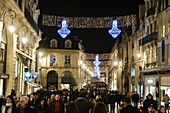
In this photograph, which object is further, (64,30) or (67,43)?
(67,43)

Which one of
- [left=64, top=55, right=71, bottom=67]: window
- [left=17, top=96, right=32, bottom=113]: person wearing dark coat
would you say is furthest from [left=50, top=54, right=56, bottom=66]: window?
[left=17, top=96, right=32, bottom=113]: person wearing dark coat

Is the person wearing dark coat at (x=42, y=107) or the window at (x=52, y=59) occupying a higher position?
the window at (x=52, y=59)

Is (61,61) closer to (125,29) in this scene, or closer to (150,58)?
(125,29)

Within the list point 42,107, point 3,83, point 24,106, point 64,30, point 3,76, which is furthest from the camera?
point 64,30

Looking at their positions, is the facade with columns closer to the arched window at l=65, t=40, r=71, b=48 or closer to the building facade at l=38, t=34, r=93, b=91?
the building facade at l=38, t=34, r=93, b=91

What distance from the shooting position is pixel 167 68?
1355 inches

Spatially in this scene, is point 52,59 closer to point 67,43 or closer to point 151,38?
point 67,43

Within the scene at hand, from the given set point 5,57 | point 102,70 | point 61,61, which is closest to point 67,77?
point 61,61

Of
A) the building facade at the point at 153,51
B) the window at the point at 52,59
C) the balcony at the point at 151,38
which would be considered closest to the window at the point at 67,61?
the window at the point at 52,59

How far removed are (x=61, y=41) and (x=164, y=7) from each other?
39383 mm

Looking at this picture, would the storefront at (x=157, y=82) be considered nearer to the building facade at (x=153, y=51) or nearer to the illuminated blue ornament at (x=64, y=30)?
the building facade at (x=153, y=51)

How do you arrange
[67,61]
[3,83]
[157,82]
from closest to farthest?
[3,83] < [157,82] < [67,61]

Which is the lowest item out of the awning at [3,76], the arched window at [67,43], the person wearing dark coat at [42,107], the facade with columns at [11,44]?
the person wearing dark coat at [42,107]

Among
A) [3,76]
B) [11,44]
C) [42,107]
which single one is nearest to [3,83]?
[3,76]
